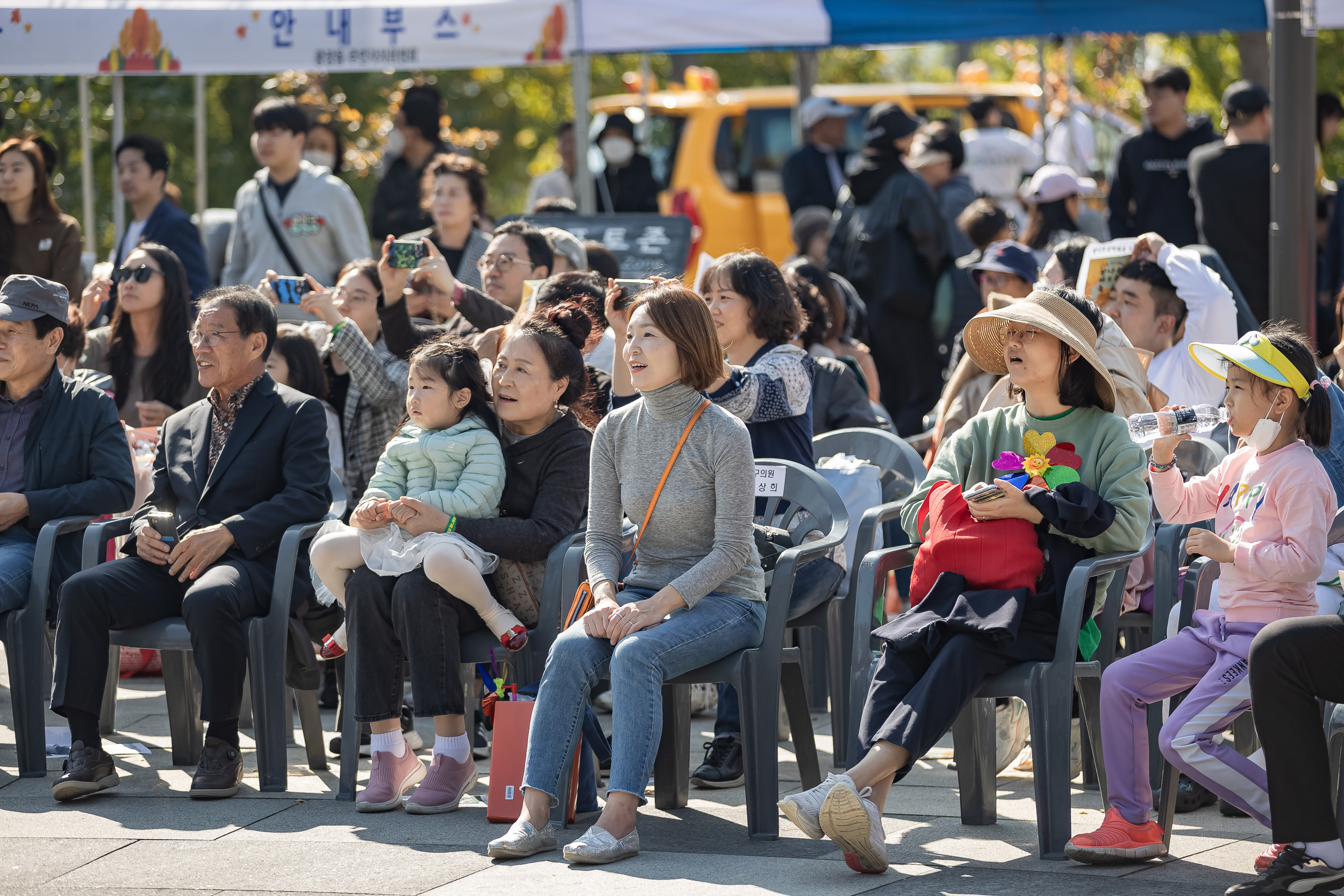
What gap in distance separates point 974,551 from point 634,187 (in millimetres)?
6960

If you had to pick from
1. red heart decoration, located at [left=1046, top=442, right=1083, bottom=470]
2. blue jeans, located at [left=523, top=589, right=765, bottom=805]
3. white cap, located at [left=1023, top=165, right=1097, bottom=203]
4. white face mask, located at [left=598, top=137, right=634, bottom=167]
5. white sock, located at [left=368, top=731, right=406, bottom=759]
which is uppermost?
white face mask, located at [left=598, top=137, right=634, bottom=167]

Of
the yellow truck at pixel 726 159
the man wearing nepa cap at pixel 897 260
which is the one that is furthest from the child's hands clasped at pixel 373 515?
the yellow truck at pixel 726 159

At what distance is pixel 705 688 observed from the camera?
596 centimetres

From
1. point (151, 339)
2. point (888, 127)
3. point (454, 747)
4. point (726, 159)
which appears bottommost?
point (454, 747)

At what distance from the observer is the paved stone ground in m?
3.90

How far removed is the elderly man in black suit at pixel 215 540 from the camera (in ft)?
16.1

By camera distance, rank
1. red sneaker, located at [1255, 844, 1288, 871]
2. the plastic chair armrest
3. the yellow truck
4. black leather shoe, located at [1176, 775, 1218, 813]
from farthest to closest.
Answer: the yellow truck < the plastic chair armrest < black leather shoe, located at [1176, 775, 1218, 813] < red sneaker, located at [1255, 844, 1288, 871]

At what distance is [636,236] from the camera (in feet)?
29.3

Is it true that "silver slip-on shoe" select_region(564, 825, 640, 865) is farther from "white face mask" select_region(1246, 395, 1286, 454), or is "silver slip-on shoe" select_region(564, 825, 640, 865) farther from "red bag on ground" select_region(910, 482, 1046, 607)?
"white face mask" select_region(1246, 395, 1286, 454)

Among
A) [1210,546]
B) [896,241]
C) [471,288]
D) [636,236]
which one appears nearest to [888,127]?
[896,241]

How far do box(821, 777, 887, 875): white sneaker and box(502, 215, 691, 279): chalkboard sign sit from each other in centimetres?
522

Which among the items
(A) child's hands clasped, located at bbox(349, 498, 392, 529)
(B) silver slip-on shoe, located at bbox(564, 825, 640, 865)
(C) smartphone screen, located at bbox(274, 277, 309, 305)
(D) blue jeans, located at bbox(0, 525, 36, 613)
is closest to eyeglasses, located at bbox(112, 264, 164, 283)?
(C) smartphone screen, located at bbox(274, 277, 309, 305)

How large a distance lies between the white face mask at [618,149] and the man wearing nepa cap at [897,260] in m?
2.36

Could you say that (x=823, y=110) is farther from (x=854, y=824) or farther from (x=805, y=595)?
(x=854, y=824)
